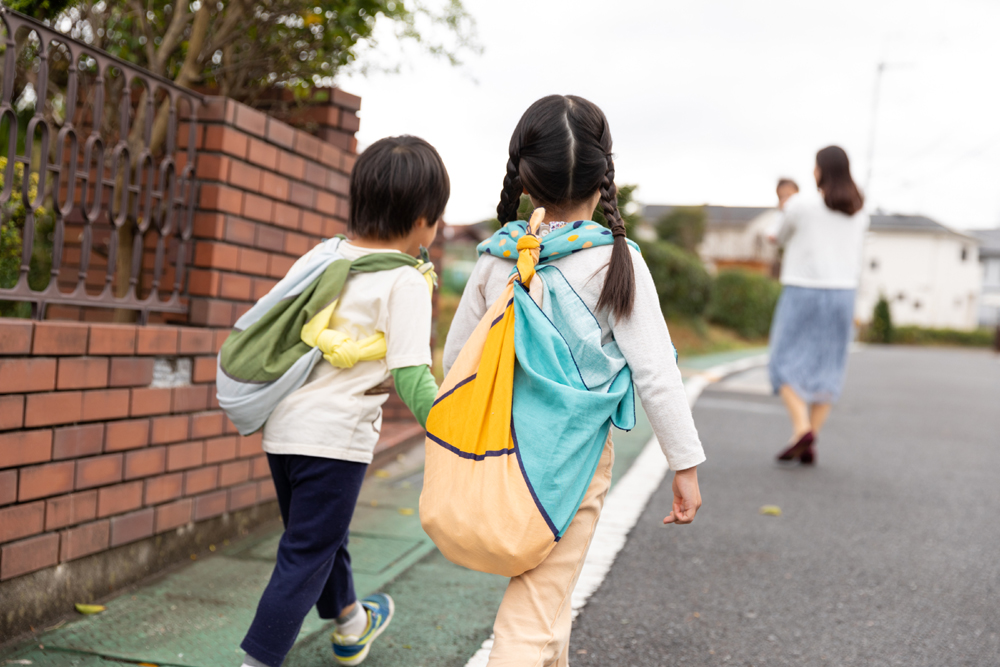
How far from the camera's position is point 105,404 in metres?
2.74

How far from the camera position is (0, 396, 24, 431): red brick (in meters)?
2.35

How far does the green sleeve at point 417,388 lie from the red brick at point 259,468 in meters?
1.69

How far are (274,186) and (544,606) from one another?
7.64ft

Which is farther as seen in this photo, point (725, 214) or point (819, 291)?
→ point (725, 214)

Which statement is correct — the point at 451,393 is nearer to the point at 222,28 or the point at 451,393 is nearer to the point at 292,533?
the point at 292,533

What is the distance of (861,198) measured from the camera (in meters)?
5.48

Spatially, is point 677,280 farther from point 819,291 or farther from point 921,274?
point 921,274

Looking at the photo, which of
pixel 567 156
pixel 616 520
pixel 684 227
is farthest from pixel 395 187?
pixel 684 227

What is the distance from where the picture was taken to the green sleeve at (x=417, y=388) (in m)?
2.03

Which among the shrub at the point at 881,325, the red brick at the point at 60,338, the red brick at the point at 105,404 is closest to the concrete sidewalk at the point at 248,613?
the red brick at the point at 105,404

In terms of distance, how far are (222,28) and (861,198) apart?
3.90 metres

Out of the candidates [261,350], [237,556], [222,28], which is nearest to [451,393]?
[261,350]

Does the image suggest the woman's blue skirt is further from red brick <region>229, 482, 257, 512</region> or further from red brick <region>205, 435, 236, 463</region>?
red brick <region>205, 435, 236, 463</region>

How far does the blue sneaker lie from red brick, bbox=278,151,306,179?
186 cm
